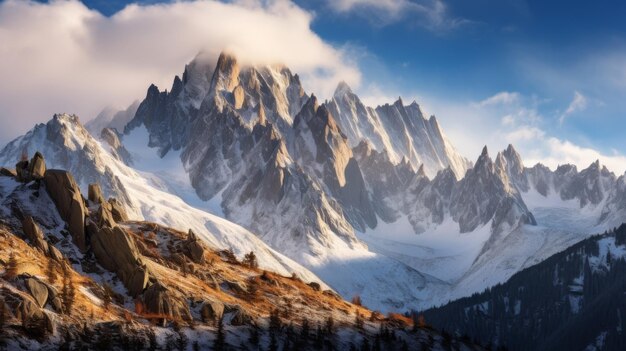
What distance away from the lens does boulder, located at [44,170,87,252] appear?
82625 mm

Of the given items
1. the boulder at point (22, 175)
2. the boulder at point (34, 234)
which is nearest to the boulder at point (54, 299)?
the boulder at point (34, 234)

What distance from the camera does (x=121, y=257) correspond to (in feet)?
261

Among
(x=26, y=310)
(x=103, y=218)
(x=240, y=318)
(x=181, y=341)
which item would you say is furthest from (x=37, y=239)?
(x=240, y=318)

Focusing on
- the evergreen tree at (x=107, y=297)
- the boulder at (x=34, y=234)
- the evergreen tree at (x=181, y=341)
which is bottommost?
the evergreen tree at (x=181, y=341)

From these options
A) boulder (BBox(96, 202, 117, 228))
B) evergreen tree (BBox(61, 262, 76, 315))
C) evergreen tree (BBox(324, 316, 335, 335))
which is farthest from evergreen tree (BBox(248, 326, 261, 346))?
boulder (BBox(96, 202, 117, 228))

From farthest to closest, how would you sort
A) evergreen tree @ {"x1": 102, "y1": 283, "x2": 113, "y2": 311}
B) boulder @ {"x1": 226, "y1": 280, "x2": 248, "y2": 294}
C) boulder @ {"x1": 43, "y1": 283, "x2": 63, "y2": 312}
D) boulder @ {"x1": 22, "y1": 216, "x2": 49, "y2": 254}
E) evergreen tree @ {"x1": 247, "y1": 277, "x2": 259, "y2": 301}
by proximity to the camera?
boulder @ {"x1": 226, "y1": 280, "x2": 248, "y2": 294}
evergreen tree @ {"x1": 247, "y1": 277, "x2": 259, "y2": 301}
boulder @ {"x1": 22, "y1": 216, "x2": 49, "y2": 254}
evergreen tree @ {"x1": 102, "y1": 283, "x2": 113, "y2": 311}
boulder @ {"x1": 43, "y1": 283, "x2": 63, "y2": 312}

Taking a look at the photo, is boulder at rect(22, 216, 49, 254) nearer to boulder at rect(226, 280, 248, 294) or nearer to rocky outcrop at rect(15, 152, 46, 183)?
rocky outcrop at rect(15, 152, 46, 183)

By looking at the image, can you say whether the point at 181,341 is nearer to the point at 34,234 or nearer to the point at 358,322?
the point at 34,234

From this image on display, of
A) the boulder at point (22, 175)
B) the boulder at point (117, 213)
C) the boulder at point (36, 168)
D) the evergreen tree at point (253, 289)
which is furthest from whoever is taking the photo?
the boulder at point (117, 213)

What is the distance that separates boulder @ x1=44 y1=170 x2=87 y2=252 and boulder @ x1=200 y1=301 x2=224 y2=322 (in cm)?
1503

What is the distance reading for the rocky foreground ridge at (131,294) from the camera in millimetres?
63250

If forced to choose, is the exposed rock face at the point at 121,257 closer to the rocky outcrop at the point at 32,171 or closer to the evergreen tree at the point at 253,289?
the rocky outcrop at the point at 32,171

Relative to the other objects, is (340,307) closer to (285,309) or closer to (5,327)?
(285,309)

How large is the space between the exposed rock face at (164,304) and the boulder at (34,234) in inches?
452
